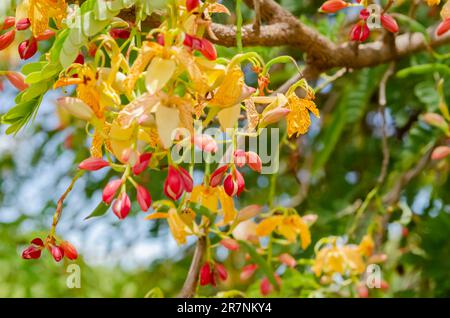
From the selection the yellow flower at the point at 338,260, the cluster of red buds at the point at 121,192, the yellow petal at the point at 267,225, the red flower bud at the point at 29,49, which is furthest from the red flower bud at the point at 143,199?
the yellow flower at the point at 338,260

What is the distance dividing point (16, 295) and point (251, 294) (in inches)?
30.6

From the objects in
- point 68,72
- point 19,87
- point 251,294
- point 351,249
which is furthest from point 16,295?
point 68,72

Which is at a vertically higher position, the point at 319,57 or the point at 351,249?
the point at 319,57

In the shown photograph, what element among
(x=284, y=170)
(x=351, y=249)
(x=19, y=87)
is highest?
(x=19, y=87)

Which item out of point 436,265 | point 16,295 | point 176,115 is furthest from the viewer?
point 16,295

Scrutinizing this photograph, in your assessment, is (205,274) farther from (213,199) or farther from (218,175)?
(218,175)

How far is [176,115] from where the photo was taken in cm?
68

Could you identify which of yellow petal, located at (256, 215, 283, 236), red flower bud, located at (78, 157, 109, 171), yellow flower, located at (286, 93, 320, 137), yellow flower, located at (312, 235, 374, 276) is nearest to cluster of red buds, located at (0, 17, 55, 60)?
red flower bud, located at (78, 157, 109, 171)

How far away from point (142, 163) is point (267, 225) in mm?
667

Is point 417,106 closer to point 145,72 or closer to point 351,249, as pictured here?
point 351,249

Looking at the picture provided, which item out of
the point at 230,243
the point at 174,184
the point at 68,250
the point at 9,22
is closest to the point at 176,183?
the point at 174,184

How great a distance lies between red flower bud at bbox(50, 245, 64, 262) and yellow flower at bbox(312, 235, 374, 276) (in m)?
0.70

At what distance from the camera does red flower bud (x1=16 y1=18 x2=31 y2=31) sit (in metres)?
0.82

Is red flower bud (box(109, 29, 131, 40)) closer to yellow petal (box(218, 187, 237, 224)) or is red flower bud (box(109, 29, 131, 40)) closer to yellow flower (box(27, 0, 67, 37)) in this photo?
yellow flower (box(27, 0, 67, 37))
